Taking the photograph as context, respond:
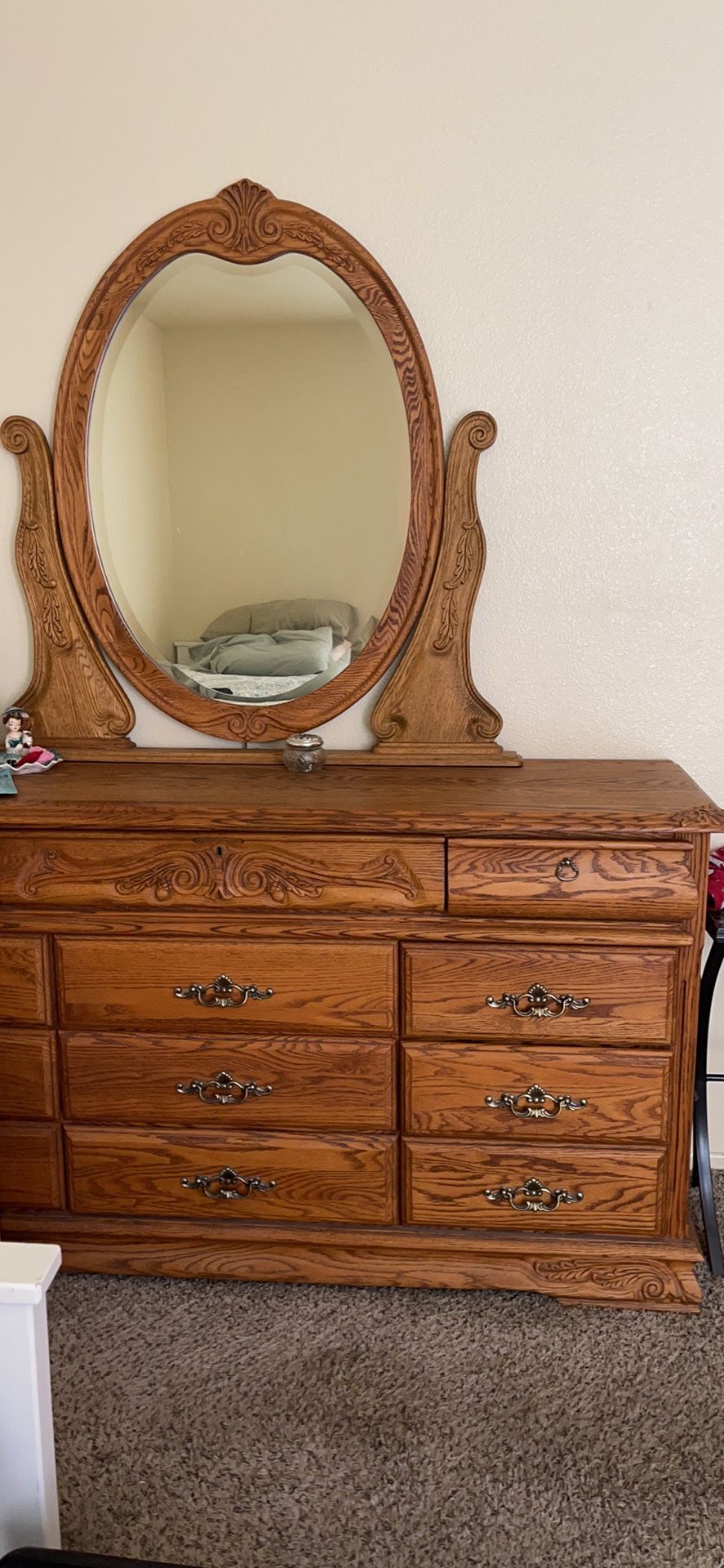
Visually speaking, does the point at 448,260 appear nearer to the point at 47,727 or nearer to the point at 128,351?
the point at 128,351

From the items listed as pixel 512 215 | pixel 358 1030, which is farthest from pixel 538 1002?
pixel 512 215

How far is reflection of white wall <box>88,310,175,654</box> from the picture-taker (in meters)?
2.34

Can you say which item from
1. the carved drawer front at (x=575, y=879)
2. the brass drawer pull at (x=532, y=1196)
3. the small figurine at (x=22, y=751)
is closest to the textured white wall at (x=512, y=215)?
the carved drawer front at (x=575, y=879)

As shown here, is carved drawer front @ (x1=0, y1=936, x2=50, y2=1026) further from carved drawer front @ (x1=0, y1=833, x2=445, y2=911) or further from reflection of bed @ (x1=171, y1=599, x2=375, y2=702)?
reflection of bed @ (x1=171, y1=599, x2=375, y2=702)

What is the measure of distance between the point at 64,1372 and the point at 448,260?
210 cm

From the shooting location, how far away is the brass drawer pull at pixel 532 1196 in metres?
2.08

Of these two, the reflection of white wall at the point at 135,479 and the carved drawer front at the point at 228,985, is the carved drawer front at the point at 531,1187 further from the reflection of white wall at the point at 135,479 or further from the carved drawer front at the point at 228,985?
the reflection of white wall at the point at 135,479

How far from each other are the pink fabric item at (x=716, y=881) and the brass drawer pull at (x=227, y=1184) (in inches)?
38.2

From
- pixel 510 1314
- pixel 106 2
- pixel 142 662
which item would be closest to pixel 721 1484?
pixel 510 1314

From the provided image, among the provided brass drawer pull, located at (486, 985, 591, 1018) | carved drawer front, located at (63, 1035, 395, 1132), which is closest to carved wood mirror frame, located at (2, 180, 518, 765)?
brass drawer pull, located at (486, 985, 591, 1018)

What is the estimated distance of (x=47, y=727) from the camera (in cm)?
246

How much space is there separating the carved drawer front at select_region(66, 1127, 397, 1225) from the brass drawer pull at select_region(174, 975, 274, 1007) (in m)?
0.25

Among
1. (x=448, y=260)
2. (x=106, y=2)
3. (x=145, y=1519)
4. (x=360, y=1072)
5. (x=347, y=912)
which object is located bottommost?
(x=145, y=1519)

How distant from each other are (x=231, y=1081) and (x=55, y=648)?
0.96 meters
